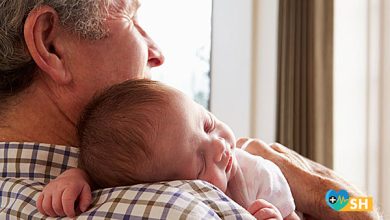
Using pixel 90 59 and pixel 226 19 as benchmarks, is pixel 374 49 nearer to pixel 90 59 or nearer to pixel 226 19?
pixel 226 19

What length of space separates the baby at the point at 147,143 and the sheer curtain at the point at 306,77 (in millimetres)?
2708

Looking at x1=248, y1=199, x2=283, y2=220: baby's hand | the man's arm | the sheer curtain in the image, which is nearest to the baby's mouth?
x1=248, y1=199, x2=283, y2=220: baby's hand

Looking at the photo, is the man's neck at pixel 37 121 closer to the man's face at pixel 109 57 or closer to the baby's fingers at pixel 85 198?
the man's face at pixel 109 57

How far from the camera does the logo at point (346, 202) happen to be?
1.64 metres

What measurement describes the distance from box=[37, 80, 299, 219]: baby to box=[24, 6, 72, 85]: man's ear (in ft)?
0.51

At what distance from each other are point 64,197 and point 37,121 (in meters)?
0.32

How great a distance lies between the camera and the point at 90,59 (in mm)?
A: 1343

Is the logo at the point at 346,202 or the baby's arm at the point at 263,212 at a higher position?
the baby's arm at the point at 263,212

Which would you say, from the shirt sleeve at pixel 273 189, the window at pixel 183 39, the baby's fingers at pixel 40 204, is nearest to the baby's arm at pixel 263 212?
the shirt sleeve at pixel 273 189

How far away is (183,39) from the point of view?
388cm

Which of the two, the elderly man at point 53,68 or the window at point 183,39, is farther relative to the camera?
the window at point 183,39

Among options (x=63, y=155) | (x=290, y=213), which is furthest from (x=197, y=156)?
(x=290, y=213)

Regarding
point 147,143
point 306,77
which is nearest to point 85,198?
point 147,143

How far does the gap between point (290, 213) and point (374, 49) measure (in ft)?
9.34
